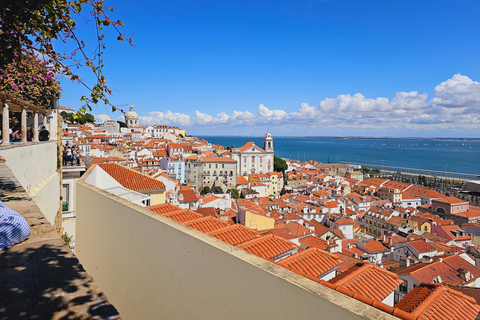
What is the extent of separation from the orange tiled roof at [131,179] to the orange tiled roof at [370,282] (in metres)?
5.50

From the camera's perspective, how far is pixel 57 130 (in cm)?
858

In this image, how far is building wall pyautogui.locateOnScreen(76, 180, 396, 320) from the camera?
145 cm

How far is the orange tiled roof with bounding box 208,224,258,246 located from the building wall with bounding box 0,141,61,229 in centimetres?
325

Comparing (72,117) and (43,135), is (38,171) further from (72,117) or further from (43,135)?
(72,117)

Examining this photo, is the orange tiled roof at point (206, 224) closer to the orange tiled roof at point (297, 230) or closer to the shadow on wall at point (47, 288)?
the shadow on wall at point (47, 288)

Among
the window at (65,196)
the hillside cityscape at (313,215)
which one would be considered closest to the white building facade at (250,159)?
the hillside cityscape at (313,215)

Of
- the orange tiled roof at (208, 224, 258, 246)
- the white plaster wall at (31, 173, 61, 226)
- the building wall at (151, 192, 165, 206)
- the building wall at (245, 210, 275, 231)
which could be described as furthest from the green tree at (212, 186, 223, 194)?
the orange tiled roof at (208, 224, 258, 246)

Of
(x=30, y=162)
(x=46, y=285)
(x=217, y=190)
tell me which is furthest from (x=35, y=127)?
(x=217, y=190)

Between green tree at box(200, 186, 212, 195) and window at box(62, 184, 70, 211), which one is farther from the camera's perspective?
green tree at box(200, 186, 212, 195)

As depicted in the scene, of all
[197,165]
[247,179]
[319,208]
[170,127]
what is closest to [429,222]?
[319,208]

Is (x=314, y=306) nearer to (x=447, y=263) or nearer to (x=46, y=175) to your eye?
(x=46, y=175)

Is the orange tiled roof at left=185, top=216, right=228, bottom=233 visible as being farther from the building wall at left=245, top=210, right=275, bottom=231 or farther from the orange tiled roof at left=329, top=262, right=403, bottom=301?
the building wall at left=245, top=210, right=275, bottom=231

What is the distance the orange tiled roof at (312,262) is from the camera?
2617mm

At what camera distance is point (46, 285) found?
59.7 inches
